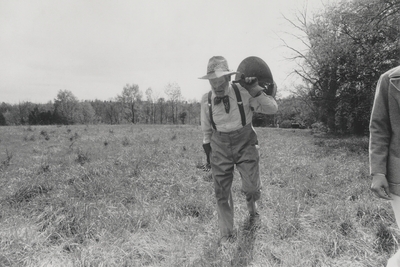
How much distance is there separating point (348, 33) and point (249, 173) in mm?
13295

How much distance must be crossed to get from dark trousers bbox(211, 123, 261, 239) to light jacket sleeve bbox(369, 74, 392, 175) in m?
1.53

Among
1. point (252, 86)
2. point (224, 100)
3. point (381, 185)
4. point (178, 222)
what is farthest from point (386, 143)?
point (178, 222)

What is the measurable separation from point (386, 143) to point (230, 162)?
1793mm

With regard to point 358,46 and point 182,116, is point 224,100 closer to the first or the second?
point 358,46

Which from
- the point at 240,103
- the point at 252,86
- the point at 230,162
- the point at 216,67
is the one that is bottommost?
the point at 230,162

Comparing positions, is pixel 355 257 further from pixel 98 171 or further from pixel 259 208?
pixel 98 171

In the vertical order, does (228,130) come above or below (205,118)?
below

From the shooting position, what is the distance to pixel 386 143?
1.93 m

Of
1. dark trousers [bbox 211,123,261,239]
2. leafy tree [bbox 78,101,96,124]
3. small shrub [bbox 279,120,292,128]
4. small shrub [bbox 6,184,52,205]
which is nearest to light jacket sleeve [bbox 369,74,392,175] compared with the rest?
dark trousers [bbox 211,123,261,239]

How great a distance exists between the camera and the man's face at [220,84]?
314 centimetres

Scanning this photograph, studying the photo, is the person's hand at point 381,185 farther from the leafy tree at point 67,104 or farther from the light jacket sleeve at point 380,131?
the leafy tree at point 67,104

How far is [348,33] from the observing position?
43.8 feet

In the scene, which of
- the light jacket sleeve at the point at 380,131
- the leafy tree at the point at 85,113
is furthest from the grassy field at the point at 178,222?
the leafy tree at the point at 85,113

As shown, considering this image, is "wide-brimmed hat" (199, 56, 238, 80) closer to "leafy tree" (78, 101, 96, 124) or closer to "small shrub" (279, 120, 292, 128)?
"small shrub" (279, 120, 292, 128)
